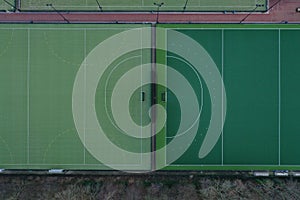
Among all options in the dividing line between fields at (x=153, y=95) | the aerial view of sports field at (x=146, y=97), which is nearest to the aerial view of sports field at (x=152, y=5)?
the aerial view of sports field at (x=146, y=97)

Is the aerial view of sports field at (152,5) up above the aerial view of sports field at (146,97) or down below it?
above

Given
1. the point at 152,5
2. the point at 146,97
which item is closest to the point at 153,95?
the point at 146,97

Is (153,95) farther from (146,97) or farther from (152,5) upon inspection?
(152,5)

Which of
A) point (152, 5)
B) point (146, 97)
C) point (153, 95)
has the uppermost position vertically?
point (152, 5)

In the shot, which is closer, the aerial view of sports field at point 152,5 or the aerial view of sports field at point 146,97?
the aerial view of sports field at point 146,97

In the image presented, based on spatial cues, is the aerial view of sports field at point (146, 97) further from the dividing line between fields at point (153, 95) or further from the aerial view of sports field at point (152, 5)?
the aerial view of sports field at point (152, 5)

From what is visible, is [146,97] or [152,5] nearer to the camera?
[146,97]

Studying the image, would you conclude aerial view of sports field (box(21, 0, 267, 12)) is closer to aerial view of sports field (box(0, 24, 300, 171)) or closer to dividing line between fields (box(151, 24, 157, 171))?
aerial view of sports field (box(0, 24, 300, 171))

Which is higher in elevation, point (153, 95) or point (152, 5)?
point (152, 5)

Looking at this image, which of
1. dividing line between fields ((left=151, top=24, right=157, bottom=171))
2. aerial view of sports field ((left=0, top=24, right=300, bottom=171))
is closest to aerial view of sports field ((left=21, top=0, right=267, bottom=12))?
aerial view of sports field ((left=0, top=24, right=300, bottom=171))
